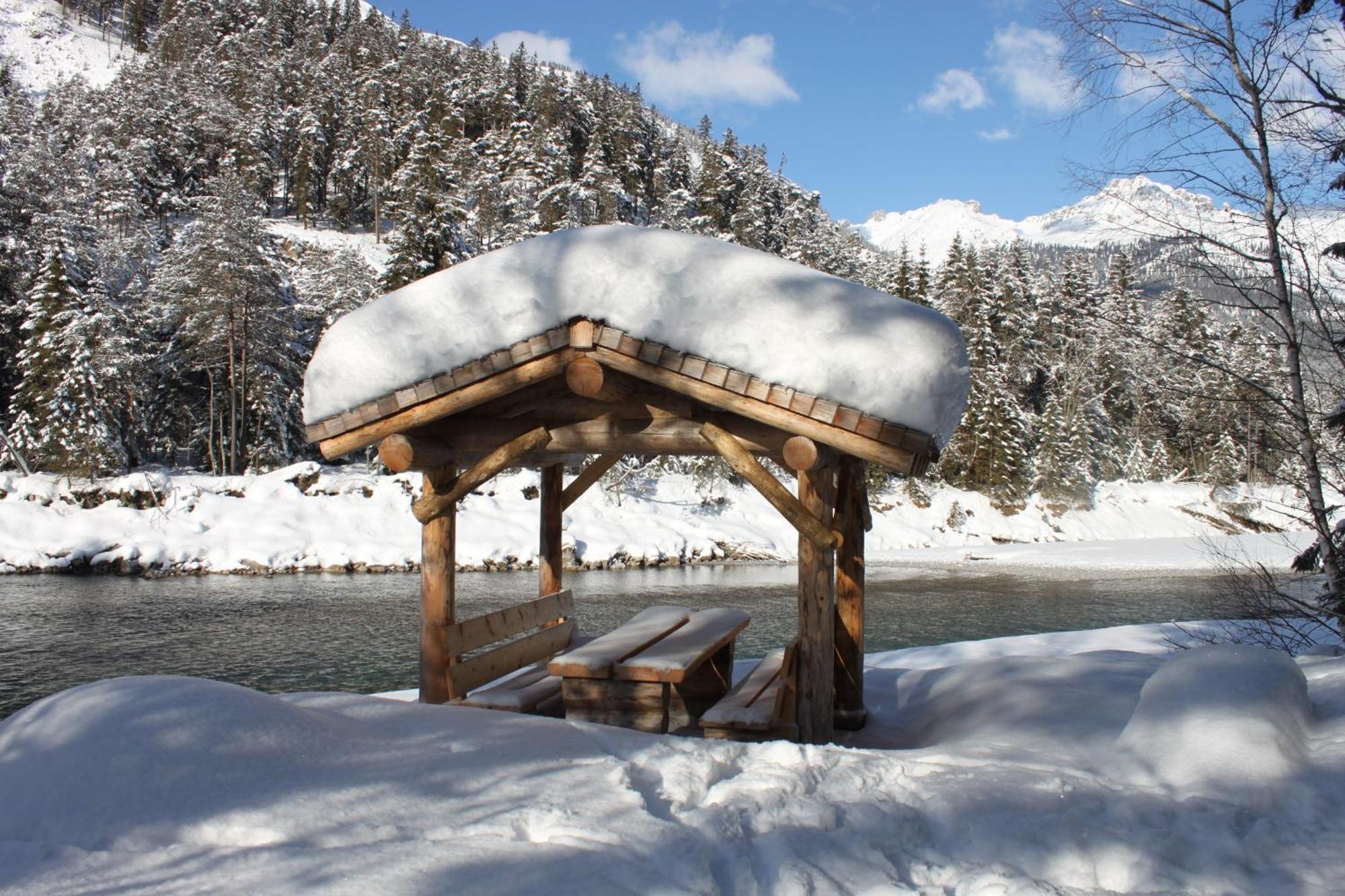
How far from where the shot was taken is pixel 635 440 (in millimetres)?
5922

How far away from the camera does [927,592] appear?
21109mm

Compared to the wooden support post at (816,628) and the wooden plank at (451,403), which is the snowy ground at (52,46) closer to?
the wooden plank at (451,403)

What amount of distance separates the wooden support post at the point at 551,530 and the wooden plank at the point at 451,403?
120 inches

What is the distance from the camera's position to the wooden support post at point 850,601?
21.9ft

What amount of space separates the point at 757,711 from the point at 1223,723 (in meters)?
2.38

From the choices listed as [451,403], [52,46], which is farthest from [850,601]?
[52,46]

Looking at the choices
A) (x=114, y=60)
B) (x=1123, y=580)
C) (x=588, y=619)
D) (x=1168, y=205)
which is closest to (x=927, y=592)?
(x=1123, y=580)

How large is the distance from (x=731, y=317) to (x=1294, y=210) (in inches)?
245

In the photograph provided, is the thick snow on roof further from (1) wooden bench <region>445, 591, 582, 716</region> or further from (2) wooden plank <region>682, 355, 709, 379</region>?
(1) wooden bench <region>445, 591, 582, 716</region>

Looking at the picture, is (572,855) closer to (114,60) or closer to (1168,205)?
(1168,205)

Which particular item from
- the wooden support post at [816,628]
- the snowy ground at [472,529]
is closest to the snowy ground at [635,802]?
the wooden support post at [816,628]

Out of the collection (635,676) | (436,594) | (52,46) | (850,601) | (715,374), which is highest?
(52,46)

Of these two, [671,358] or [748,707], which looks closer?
[671,358]

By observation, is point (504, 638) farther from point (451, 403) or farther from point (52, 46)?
point (52, 46)
